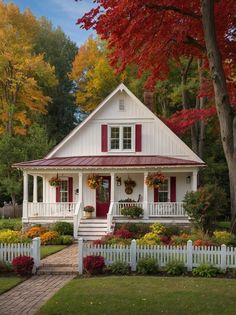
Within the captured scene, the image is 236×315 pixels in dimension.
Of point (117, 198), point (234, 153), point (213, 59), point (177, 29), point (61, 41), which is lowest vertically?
point (117, 198)

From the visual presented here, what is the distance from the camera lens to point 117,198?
84.6 ft

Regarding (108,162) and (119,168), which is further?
(108,162)

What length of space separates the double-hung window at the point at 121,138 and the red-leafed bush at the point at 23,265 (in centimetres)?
1334

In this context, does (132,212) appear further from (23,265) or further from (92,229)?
(23,265)

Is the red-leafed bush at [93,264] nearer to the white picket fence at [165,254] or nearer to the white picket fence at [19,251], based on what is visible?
the white picket fence at [165,254]

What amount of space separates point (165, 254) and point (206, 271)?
1.28 m

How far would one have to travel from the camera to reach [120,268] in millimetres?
13398

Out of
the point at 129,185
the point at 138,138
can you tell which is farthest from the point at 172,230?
the point at 138,138

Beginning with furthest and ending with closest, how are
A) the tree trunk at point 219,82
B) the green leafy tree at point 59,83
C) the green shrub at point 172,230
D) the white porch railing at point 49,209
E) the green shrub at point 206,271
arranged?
the green leafy tree at point 59,83
the white porch railing at point 49,209
the green shrub at point 172,230
the tree trunk at point 219,82
the green shrub at point 206,271

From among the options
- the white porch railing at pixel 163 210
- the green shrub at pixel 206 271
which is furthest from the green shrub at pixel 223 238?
the white porch railing at pixel 163 210

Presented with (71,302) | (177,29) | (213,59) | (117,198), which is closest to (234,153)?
(213,59)

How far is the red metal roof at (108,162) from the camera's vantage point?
23.8 meters

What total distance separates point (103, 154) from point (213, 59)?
12286 millimetres

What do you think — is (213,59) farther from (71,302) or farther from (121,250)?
(71,302)
